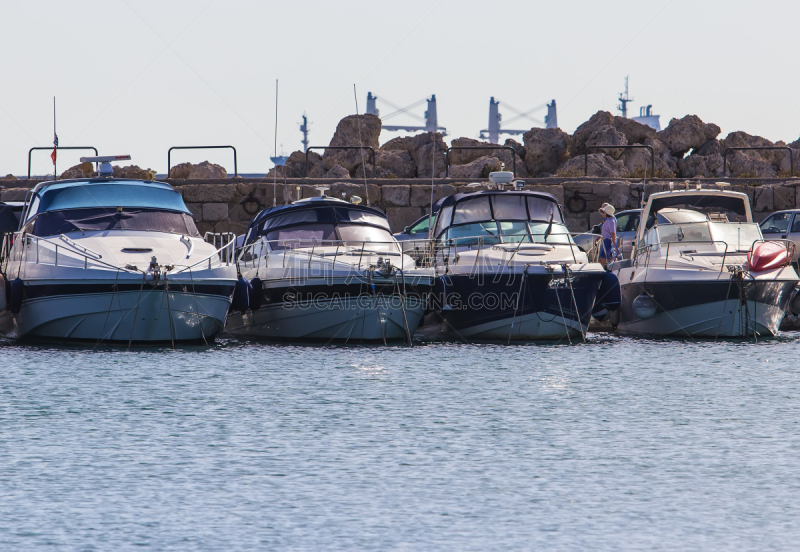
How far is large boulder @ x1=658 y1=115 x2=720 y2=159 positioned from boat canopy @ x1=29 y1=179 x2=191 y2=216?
91.0ft

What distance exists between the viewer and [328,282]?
16.2 m

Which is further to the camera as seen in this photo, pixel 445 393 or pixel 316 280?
pixel 316 280

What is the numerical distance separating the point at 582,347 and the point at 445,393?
14.8ft

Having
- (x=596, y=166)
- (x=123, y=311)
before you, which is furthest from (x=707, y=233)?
(x=596, y=166)

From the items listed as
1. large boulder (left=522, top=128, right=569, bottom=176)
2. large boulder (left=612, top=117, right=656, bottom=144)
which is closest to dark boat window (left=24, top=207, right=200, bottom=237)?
large boulder (left=522, top=128, right=569, bottom=176)

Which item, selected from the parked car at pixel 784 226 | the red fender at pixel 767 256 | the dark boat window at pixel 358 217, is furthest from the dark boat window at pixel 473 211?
the parked car at pixel 784 226

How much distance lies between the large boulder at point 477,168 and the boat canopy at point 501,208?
47.2ft

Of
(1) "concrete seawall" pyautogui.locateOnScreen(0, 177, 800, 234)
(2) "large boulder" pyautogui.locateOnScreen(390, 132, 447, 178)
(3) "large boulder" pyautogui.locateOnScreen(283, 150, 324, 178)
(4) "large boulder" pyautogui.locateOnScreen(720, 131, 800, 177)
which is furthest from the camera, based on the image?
(4) "large boulder" pyautogui.locateOnScreen(720, 131, 800, 177)

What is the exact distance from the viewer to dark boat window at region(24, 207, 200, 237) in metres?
16.9

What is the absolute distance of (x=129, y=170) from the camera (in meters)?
32.2

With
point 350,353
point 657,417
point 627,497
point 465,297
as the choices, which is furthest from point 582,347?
point 627,497

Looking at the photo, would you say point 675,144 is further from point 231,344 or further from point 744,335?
point 231,344

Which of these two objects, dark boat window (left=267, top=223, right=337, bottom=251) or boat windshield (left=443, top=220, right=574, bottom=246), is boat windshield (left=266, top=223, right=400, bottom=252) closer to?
dark boat window (left=267, top=223, right=337, bottom=251)

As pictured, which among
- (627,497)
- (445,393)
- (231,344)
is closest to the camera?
(627,497)
